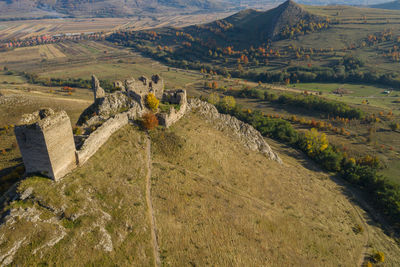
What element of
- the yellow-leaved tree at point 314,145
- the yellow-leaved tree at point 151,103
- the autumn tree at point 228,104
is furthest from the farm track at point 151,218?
the autumn tree at point 228,104

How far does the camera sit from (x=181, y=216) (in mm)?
36875

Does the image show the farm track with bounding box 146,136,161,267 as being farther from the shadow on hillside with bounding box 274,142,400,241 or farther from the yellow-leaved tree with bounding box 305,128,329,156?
the yellow-leaved tree with bounding box 305,128,329,156

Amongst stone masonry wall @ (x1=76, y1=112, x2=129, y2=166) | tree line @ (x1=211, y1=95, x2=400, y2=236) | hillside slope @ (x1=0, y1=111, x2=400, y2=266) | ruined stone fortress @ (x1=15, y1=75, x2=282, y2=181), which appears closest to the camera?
hillside slope @ (x1=0, y1=111, x2=400, y2=266)

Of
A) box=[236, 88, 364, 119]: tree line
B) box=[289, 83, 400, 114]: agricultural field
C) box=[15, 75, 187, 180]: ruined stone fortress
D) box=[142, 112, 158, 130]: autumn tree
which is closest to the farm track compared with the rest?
box=[142, 112, 158, 130]: autumn tree

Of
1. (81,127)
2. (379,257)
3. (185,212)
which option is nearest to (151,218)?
(185,212)

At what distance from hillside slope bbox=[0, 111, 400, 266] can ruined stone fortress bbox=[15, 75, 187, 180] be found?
1652 mm

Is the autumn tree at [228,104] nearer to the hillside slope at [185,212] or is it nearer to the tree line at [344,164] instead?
the tree line at [344,164]

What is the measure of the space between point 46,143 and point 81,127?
608 inches

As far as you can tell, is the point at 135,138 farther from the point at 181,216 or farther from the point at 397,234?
the point at 397,234

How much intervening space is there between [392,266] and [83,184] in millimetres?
55390

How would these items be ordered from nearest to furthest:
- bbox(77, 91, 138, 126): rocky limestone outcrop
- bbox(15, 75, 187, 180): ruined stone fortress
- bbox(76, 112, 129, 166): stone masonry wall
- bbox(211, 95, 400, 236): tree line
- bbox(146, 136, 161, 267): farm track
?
1. bbox(15, 75, 187, 180): ruined stone fortress
2. bbox(146, 136, 161, 267): farm track
3. bbox(76, 112, 129, 166): stone masonry wall
4. bbox(77, 91, 138, 126): rocky limestone outcrop
5. bbox(211, 95, 400, 236): tree line

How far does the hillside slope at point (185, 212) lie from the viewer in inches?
1045

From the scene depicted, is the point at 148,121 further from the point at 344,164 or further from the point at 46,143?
the point at 344,164

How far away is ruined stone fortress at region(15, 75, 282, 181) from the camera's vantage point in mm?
28547
